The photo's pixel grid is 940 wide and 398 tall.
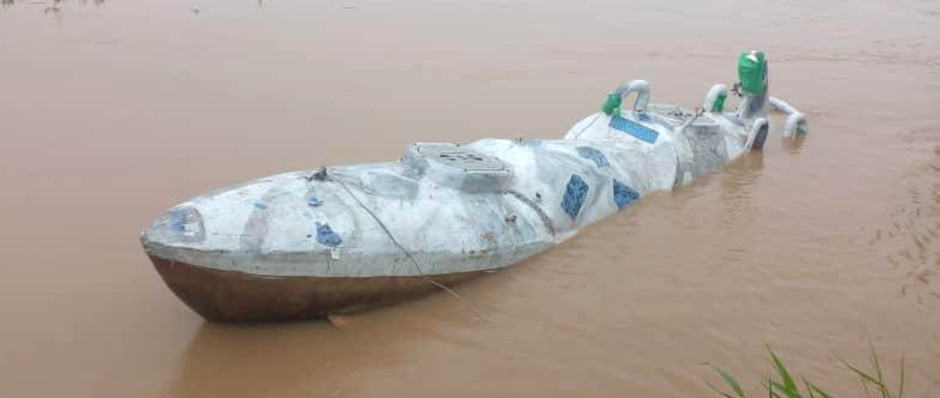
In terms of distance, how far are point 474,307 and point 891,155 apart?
5.31 m

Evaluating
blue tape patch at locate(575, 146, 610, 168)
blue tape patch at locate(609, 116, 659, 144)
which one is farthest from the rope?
blue tape patch at locate(609, 116, 659, 144)

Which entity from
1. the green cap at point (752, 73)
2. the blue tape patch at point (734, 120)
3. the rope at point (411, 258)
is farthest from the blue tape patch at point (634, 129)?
the rope at point (411, 258)

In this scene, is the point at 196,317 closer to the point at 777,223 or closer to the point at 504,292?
the point at 504,292

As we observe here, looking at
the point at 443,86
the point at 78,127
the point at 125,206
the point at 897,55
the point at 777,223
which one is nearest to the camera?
the point at 125,206

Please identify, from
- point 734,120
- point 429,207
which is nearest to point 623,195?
point 429,207

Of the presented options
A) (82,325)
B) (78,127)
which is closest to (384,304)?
(82,325)

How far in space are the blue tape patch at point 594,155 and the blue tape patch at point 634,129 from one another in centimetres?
64

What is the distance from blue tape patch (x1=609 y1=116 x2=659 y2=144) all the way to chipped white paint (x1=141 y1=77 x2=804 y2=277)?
3 centimetres

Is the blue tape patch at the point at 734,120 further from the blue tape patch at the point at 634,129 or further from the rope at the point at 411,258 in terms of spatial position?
the rope at the point at 411,258

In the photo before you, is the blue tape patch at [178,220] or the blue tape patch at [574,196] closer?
the blue tape patch at [178,220]

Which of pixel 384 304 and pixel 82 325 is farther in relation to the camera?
pixel 384 304

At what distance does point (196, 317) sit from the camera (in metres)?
4.61

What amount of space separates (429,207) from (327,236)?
77 cm

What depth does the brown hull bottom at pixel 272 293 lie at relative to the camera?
4.14 meters
